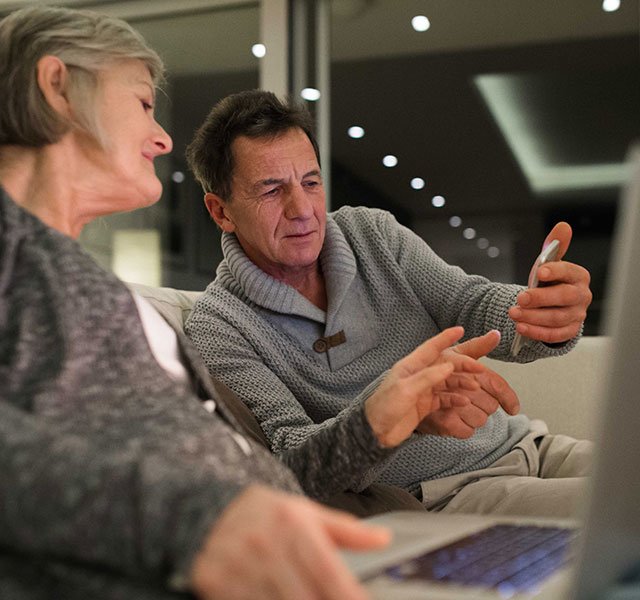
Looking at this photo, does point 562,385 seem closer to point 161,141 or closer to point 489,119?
point 161,141

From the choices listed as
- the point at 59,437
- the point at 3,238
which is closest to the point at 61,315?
the point at 3,238

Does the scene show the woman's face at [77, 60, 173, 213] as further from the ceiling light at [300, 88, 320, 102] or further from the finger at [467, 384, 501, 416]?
the ceiling light at [300, 88, 320, 102]

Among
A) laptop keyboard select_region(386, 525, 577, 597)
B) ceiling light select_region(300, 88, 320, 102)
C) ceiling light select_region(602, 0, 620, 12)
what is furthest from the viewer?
ceiling light select_region(300, 88, 320, 102)

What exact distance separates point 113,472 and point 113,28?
71cm

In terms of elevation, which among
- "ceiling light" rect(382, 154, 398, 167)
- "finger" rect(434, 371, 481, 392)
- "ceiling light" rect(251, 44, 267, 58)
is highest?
"ceiling light" rect(251, 44, 267, 58)

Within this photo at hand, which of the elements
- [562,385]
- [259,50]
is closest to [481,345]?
[562,385]

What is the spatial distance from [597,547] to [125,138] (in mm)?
789

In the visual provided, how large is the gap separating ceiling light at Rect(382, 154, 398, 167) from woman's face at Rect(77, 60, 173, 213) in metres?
2.94

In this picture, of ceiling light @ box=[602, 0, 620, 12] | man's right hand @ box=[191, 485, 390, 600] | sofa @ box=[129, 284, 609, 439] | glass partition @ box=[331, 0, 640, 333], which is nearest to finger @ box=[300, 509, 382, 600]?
man's right hand @ box=[191, 485, 390, 600]

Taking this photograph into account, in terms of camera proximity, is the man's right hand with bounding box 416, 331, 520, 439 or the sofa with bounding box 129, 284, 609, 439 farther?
the sofa with bounding box 129, 284, 609, 439

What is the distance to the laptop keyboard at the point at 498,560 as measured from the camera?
61 cm

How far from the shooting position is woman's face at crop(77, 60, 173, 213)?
1078mm

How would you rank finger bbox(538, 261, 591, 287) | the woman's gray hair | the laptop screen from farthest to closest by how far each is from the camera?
finger bbox(538, 261, 591, 287)
the woman's gray hair
the laptop screen

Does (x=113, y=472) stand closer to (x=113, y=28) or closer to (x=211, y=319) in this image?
(x=113, y=28)
